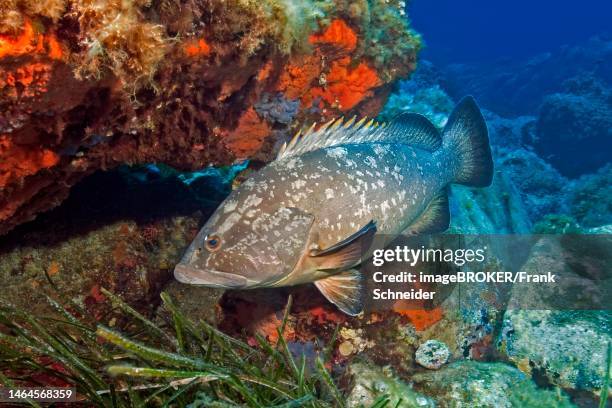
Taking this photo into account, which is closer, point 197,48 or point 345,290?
point 197,48

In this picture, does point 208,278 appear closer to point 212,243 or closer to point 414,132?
point 212,243

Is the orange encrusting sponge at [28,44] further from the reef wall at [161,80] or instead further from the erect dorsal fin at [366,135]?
Result: the erect dorsal fin at [366,135]

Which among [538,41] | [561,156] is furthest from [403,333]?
[538,41]

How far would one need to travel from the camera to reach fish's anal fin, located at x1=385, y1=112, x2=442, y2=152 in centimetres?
431

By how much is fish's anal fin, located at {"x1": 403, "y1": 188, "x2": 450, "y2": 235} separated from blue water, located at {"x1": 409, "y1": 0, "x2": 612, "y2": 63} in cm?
4547

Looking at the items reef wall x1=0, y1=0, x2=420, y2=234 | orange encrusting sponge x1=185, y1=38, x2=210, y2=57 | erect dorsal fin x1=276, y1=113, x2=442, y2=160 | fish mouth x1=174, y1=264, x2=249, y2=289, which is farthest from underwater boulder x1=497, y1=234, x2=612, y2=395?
orange encrusting sponge x1=185, y1=38, x2=210, y2=57

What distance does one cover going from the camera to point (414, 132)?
4480 millimetres

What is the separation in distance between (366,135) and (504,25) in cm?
7947

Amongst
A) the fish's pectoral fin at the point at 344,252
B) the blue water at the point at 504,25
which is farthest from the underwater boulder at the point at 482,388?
the blue water at the point at 504,25

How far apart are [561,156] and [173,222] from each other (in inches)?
687

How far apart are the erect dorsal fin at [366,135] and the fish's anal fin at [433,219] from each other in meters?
0.63

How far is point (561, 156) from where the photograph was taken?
16797 mm

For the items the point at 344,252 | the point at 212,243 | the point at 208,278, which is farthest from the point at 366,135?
the point at 208,278

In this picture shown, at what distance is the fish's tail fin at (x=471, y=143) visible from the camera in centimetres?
484
